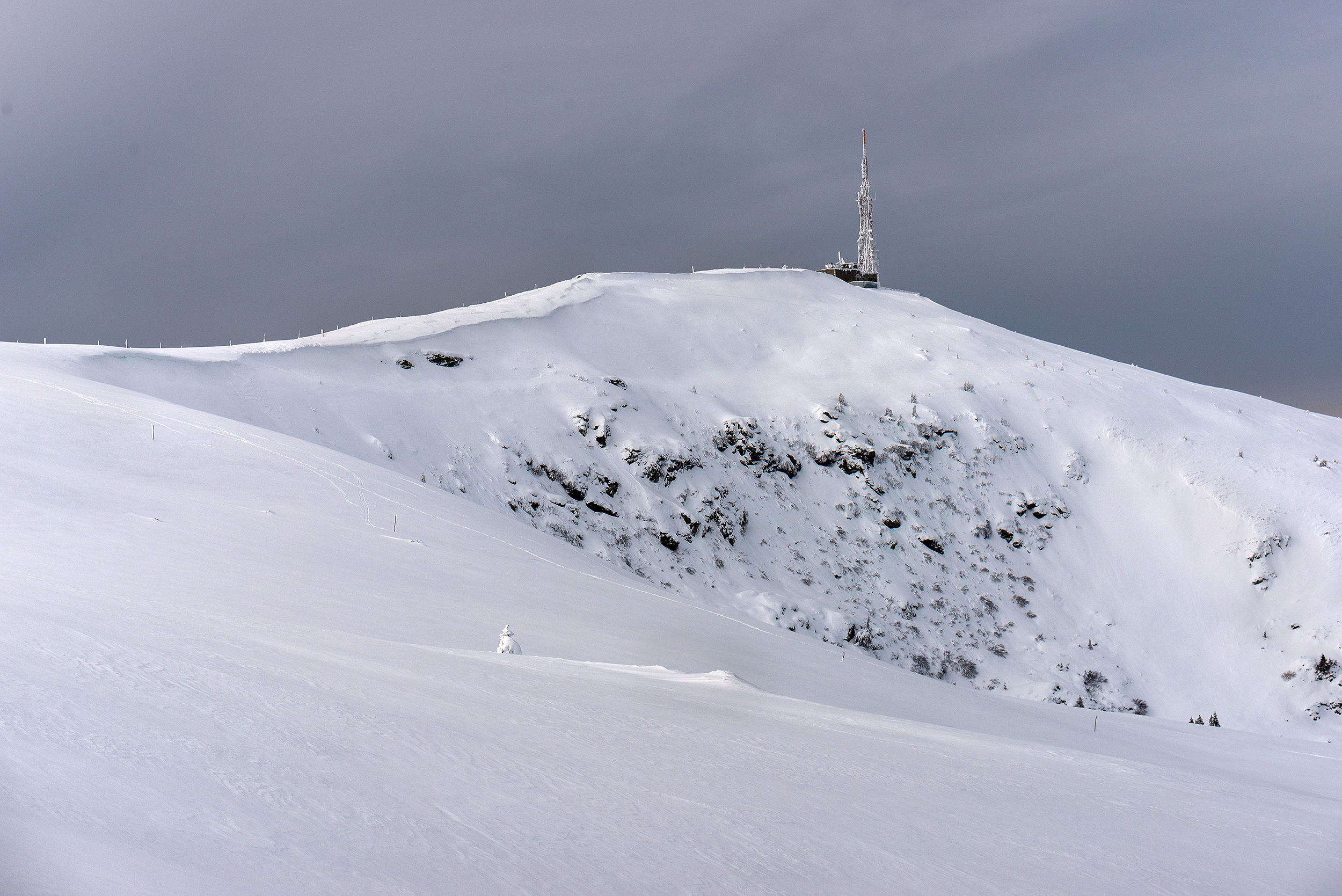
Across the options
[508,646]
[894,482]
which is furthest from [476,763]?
[894,482]

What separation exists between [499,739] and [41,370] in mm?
23443

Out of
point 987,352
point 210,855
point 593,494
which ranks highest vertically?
point 987,352

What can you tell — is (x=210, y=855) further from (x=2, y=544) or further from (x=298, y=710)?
(x=2, y=544)

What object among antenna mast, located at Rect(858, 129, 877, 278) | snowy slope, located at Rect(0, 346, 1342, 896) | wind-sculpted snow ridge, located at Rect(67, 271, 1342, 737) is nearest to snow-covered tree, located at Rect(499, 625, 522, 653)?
snowy slope, located at Rect(0, 346, 1342, 896)

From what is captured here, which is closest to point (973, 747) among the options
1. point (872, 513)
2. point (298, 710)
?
point (298, 710)

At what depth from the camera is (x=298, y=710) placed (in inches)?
205

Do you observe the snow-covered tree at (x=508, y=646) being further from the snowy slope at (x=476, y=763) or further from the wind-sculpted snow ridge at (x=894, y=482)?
the wind-sculpted snow ridge at (x=894, y=482)

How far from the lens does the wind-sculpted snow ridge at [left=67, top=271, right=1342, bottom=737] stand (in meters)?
31.4

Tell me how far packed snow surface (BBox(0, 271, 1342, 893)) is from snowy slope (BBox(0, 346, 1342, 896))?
0.04 metres

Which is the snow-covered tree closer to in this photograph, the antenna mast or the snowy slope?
the snowy slope

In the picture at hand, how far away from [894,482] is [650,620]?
85.1ft

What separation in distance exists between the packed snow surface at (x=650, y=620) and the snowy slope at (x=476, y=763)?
0.12 feet

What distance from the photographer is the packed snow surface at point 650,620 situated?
421 cm

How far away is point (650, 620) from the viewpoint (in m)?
15.3
